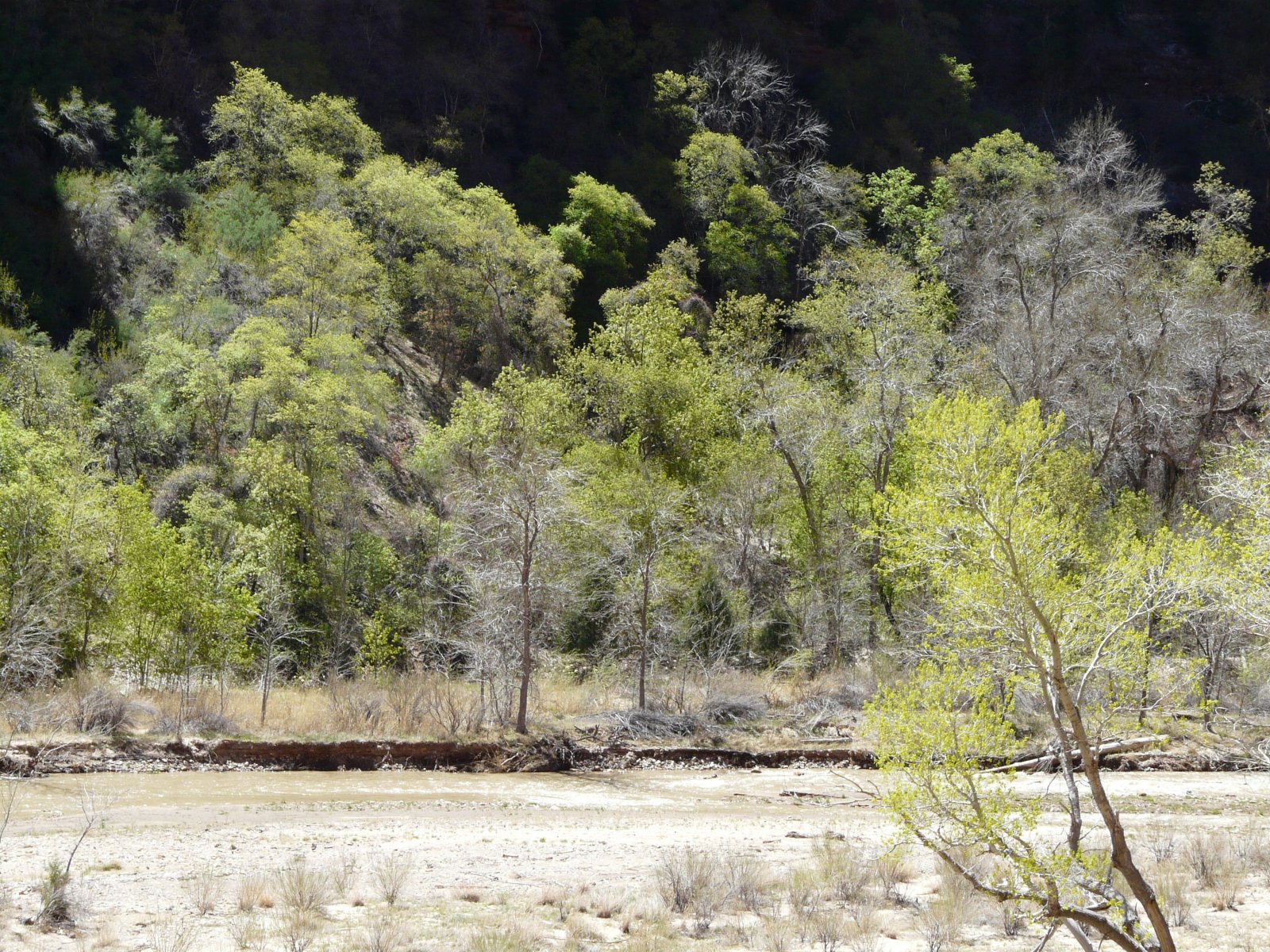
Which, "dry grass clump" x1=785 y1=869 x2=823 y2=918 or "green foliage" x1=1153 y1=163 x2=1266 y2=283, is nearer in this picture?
"dry grass clump" x1=785 y1=869 x2=823 y2=918

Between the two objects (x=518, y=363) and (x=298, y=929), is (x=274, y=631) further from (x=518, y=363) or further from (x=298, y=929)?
(x=518, y=363)

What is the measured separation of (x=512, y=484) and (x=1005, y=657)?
22164 millimetres

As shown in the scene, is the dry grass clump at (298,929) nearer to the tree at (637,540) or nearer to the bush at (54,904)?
the bush at (54,904)

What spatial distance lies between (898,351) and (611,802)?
20.8m

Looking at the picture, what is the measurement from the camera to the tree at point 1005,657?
384 inches

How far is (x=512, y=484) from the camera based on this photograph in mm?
32125

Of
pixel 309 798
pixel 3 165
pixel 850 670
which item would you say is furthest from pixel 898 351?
pixel 3 165

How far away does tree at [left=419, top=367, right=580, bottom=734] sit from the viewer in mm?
29016

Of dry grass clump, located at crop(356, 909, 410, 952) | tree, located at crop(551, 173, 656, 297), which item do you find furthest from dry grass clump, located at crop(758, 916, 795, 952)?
tree, located at crop(551, 173, 656, 297)

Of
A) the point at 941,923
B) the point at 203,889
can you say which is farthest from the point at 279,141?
the point at 941,923

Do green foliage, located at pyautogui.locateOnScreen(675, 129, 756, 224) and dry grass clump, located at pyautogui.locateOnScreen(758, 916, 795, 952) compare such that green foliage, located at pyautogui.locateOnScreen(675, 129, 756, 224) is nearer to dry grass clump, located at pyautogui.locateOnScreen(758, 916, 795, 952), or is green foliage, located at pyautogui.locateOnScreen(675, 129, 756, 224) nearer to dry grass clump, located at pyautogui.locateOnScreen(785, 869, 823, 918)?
dry grass clump, located at pyautogui.locateOnScreen(785, 869, 823, 918)

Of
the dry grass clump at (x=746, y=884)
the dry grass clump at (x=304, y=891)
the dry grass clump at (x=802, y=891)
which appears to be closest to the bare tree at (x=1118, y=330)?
the dry grass clump at (x=802, y=891)

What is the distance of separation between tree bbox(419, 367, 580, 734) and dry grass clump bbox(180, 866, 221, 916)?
1246 cm

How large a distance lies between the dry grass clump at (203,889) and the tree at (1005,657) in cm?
889
